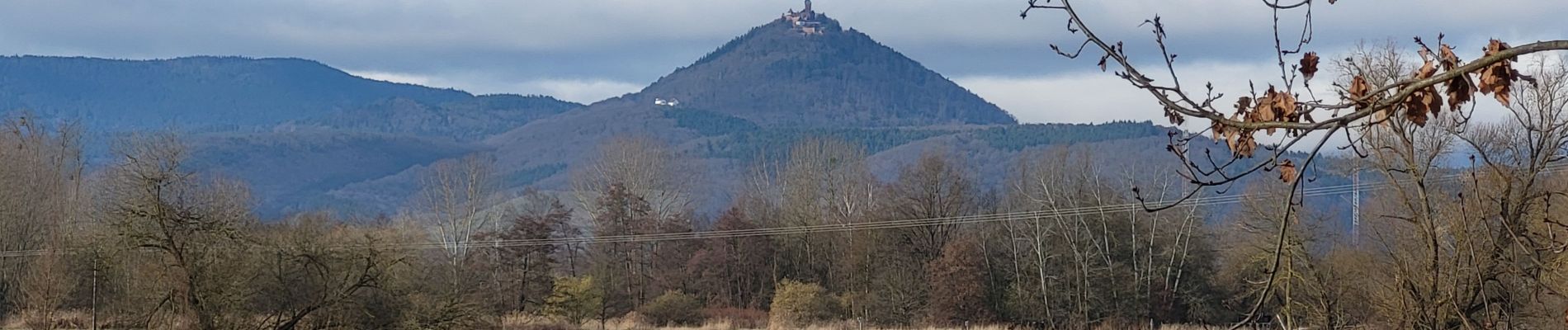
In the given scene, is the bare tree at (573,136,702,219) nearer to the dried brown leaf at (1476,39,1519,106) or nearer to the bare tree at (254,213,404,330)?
the bare tree at (254,213,404,330)

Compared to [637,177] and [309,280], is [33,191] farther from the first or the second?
[309,280]

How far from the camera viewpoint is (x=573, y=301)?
5516 cm

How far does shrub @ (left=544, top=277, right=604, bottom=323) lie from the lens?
55.1m

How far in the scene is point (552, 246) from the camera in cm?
6088

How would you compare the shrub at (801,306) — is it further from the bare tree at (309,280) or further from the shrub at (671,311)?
the bare tree at (309,280)

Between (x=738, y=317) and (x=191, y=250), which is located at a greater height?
(x=191, y=250)

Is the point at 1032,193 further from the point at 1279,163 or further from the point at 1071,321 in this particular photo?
the point at 1279,163

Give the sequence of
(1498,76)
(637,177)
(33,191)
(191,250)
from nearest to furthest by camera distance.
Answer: (1498,76)
(191,250)
(33,191)
(637,177)

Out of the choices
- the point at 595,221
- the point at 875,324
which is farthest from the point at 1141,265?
the point at 595,221

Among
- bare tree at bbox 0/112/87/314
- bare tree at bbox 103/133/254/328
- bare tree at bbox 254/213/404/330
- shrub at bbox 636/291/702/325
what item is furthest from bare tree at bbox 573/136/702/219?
bare tree at bbox 103/133/254/328

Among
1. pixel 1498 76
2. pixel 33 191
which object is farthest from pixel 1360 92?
pixel 33 191

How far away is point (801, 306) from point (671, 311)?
5.45 metres

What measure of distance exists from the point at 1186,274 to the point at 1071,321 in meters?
4.54

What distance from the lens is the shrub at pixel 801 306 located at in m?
55.6
